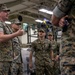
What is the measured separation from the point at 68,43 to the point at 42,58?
3808 mm

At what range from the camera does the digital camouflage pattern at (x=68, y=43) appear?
5.95 ft

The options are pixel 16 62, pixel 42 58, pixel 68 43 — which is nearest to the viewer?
pixel 68 43

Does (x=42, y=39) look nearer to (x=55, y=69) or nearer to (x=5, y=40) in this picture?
(x=55, y=69)

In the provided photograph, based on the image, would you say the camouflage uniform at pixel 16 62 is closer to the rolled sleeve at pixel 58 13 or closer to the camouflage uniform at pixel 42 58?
the camouflage uniform at pixel 42 58

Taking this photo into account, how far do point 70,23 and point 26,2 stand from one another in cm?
869

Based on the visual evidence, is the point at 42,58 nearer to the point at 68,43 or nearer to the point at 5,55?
the point at 5,55

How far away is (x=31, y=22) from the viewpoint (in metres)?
16.8

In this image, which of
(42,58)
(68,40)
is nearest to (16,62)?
(42,58)

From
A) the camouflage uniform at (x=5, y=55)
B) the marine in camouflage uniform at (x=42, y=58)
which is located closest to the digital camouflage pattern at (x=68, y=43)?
the camouflage uniform at (x=5, y=55)

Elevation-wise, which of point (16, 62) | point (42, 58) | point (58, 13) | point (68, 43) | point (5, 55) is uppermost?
point (58, 13)

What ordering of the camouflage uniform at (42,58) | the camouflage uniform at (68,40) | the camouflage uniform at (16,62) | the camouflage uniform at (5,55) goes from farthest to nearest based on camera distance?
1. the camouflage uniform at (42,58)
2. the camouflage uniform at (16,62)
3. the camouflage uniform at (5,55)
4. the camouflage uniform at (68,40)

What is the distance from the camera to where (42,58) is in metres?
5.64

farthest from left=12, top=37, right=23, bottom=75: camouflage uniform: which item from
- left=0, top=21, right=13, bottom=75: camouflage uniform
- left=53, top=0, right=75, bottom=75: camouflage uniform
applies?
left=53, top=0, right=75, bottom=75: camouflage uniform

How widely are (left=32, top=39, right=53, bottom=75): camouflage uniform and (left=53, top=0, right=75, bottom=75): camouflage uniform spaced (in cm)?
374
